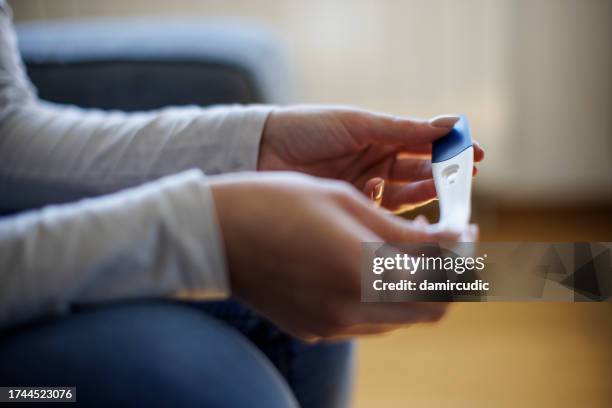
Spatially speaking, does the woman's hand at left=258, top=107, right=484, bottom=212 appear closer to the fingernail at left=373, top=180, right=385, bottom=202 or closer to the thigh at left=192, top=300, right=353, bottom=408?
the fingernail at left=373, top=180, right=385, bottom=202

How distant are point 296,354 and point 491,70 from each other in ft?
3.88

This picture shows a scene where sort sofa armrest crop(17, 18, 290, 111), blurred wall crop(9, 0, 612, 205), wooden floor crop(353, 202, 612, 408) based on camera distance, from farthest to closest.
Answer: blurred wall crop(9, 0, 612, 205)
wooden floor crop(353, 202, 612, 408)
sofa armrest crop(17, 18, 290, 111)

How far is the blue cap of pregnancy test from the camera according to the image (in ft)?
1.55

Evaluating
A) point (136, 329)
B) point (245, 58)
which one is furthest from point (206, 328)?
point (245, 58)

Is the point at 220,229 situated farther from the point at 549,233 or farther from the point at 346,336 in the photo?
the point at 549,233

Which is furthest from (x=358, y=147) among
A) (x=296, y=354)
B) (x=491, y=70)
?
(x=491, y=70)

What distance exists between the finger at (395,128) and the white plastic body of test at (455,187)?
0.03 meters

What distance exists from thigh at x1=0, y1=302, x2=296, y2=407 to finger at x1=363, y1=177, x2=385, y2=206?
0.23m

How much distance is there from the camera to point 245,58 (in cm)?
71

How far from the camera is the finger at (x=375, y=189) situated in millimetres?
500

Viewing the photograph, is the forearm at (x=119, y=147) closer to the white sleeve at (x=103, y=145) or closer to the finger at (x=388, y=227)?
the white sleeve at (x=103, y=145)

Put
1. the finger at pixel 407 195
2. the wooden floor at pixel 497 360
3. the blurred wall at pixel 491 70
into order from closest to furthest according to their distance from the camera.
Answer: the finger at pixel 407 195
the wooden floor at pixel 497 360
the blurred wall at pixel 491 70

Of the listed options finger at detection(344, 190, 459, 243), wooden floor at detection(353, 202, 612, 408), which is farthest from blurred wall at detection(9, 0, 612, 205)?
finger at detection(344, 190, 459, 243)

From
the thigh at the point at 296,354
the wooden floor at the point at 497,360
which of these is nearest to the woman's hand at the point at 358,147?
the thigh at the point at 296,354
